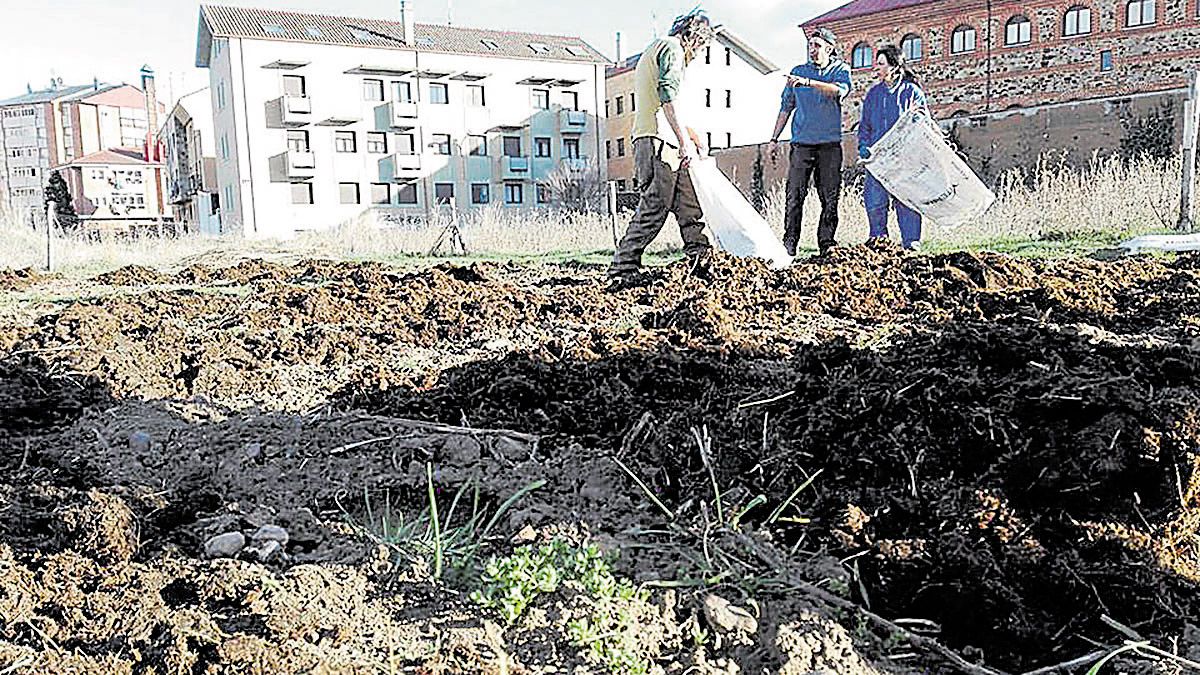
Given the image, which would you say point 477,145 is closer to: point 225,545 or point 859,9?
point 859,9

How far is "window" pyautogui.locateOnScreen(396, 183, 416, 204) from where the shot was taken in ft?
150

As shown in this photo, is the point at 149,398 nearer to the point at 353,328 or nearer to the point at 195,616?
the point at 353,328

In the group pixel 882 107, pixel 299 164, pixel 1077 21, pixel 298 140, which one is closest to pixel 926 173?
pixel 882 107

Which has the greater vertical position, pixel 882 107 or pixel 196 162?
pixel 196 162

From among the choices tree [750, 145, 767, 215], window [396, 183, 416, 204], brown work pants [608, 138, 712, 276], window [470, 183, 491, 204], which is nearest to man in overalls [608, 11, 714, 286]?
brown work pants [608, 138, 712, 276]

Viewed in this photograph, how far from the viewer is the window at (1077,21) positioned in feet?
109

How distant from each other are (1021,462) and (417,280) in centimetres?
433

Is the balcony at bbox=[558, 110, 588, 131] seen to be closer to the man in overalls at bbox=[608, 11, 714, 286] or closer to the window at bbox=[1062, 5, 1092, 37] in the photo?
the window at bbox=[1062, 5, 1092, 37]

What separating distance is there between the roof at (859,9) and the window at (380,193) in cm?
2033

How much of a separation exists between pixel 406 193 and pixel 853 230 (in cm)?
3622

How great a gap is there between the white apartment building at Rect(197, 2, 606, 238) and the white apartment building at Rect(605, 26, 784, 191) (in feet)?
9.15

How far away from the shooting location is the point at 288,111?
1650 inches

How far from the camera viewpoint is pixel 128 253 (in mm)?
14516

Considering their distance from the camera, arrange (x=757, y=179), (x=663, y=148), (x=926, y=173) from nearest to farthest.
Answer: (x=663, y=148) < (x=926, y=173) < (x=757, y=179)
